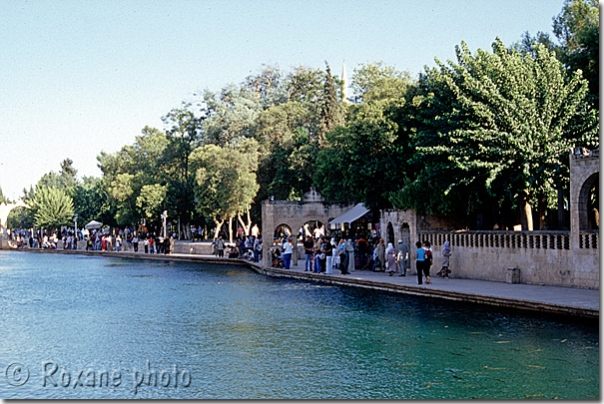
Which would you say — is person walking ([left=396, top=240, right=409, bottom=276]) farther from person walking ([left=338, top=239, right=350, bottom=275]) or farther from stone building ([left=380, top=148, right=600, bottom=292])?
person walking ([left=338, top=239, right=350, bottom=275])

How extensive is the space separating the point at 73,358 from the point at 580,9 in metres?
26.2

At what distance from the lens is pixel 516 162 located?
22.8m

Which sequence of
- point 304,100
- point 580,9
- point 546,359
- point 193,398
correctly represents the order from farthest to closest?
point 304,100 < point 580,9 < point 546,359 < point 193,398

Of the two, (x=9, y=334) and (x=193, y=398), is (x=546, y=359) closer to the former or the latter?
(x=193, y=398)

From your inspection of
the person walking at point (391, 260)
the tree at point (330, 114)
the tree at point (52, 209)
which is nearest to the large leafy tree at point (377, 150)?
the person walking at point (391, 260)

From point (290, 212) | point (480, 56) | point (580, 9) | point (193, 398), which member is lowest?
point (193, 398)

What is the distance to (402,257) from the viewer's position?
2573 cm

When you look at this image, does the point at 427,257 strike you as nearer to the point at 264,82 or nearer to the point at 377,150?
the point at 377,150

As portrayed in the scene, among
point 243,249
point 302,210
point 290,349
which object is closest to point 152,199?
point 243,249

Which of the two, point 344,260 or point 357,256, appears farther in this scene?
point 357,256

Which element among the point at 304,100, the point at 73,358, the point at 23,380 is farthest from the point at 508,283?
the point at 304,100

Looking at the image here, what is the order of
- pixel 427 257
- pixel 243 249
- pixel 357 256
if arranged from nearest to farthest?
1. pixel 427 257
2. pixel 357 256
3. pixel 243 249

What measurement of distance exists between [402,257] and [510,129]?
5769mm

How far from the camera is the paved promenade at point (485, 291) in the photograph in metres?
16.5
